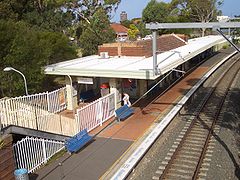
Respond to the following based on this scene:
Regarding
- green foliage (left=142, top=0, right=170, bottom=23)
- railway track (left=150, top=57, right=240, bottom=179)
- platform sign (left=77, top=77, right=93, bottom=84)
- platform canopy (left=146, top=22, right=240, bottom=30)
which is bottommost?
railway track (left=150, top=57, right=240, bottom=179)

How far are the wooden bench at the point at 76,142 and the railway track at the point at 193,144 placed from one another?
3473 mm

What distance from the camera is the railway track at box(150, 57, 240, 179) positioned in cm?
1117

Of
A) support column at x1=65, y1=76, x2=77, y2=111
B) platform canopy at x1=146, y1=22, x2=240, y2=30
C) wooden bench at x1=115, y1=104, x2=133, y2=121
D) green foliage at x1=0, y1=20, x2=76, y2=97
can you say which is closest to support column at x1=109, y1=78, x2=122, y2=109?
wooden bench at x1=115, y1=104, x2=133, y2=121

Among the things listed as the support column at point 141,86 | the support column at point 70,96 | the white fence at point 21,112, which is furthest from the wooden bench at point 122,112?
the support column at point 141,86

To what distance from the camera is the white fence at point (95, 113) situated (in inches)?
591

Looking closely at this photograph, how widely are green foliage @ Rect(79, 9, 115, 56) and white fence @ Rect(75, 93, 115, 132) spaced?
16.7 m

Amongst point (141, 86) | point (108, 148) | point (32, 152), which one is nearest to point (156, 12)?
point (141, 86)

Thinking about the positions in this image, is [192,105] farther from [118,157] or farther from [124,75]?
[118,157]

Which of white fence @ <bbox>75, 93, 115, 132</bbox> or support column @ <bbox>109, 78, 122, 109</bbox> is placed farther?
support column @ <bbox>109, 78, 122, 109</bbox>

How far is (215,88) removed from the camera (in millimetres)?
24984

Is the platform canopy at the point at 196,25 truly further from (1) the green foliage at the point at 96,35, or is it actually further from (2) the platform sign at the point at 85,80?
(1) the green foliage at the point at 96,35

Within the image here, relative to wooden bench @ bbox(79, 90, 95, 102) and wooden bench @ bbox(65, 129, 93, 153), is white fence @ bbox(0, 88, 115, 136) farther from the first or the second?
wooden bench @ bbox(79, 90, 95, 102)

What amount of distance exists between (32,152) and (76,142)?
6.31ft

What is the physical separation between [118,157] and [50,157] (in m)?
2.70
